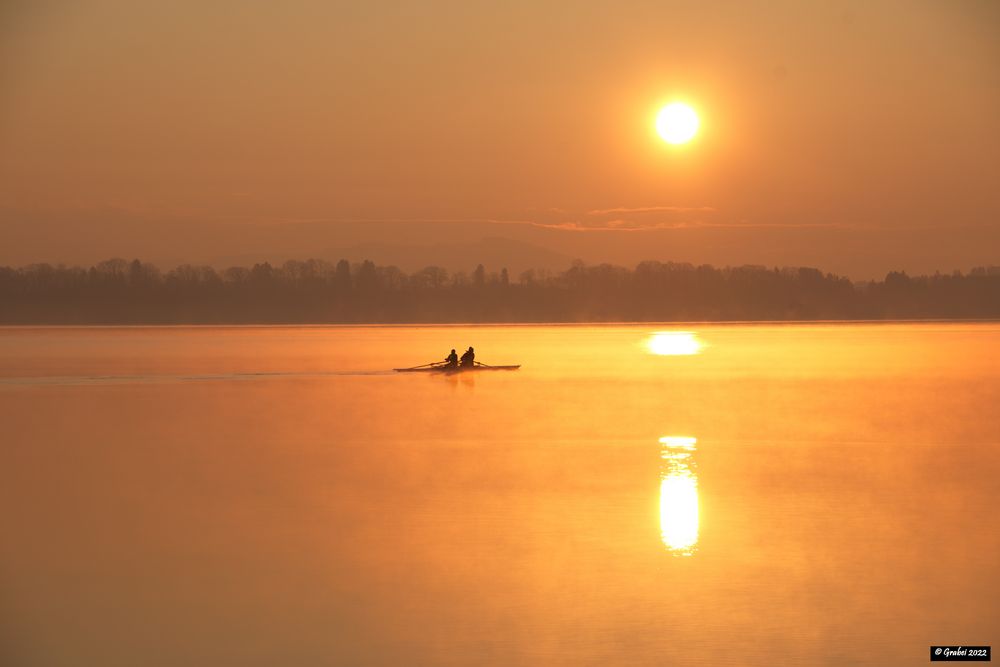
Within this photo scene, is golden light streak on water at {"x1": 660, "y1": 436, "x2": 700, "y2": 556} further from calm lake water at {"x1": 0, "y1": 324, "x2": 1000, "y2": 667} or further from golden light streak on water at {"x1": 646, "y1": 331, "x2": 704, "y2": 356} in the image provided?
golden light streak on water at {"x1": 646, "y1": 331, "x2": 704, "y2": 356}

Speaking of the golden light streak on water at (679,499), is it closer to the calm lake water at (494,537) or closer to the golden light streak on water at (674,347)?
the calm lake water at (494,537)

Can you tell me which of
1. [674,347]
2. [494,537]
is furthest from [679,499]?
[674,347]

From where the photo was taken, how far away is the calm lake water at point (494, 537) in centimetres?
1364

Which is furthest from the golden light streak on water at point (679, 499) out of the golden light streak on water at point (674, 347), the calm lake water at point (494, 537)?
the golden light streak on water at point (674, 347)

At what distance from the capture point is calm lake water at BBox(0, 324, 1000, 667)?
44.8 feet

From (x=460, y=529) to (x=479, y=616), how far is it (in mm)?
4961

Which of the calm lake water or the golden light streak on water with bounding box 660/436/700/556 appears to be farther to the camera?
the golden light streak on water with bounding box 660/436/700/556

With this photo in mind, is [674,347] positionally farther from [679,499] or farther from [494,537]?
[494,537]

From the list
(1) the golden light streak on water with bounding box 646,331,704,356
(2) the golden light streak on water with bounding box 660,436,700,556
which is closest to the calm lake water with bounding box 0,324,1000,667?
(2) the golden light streak on water with bounding box 660,436,700,556

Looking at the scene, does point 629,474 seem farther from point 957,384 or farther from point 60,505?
point 957,384

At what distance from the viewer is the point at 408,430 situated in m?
35.0

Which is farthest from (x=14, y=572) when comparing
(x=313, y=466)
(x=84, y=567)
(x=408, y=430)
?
(x=408, y=430)

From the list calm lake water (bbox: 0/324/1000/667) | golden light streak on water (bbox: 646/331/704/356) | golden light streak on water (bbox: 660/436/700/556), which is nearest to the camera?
calm lake water (bbox: 0/324/1000/667)

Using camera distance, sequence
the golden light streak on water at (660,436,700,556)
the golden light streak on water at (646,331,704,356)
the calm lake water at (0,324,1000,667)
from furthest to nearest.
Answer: the golden light streak on water at (646,331,704,356), the golden light streak on water at (660,436,700,556), the calm lake water at (0,324,1000,667)
